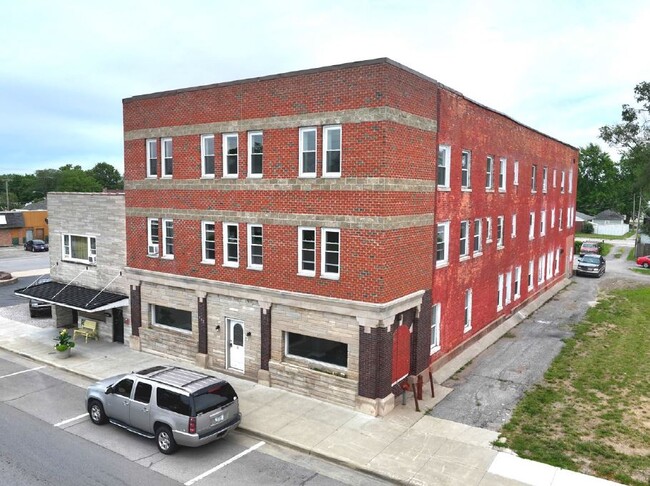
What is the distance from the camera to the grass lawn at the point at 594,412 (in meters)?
13.1

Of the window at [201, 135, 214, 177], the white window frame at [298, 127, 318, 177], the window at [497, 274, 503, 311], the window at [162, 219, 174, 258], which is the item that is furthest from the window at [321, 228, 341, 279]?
the window at [497, 274, 503, 311]

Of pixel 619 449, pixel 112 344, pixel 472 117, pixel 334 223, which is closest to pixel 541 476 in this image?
pixel 619 449

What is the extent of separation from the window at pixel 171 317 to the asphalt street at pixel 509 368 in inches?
424

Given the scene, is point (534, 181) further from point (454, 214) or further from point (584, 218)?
point (584, 218)

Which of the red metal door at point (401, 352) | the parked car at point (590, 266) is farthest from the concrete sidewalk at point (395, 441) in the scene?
the parked car at point (590, 266)

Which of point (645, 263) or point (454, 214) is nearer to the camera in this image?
point (454, 214)

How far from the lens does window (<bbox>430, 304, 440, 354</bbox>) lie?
19.6 meters

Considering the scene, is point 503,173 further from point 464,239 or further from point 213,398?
point 213,398

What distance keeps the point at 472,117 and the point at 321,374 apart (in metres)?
12.8

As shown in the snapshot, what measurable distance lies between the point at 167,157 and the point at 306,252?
8180 mm

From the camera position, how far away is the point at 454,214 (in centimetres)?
2045

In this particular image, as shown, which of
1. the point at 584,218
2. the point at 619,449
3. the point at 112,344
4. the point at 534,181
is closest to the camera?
the point at 619,449

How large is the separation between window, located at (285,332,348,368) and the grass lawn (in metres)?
5.44

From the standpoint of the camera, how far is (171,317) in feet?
71.1
